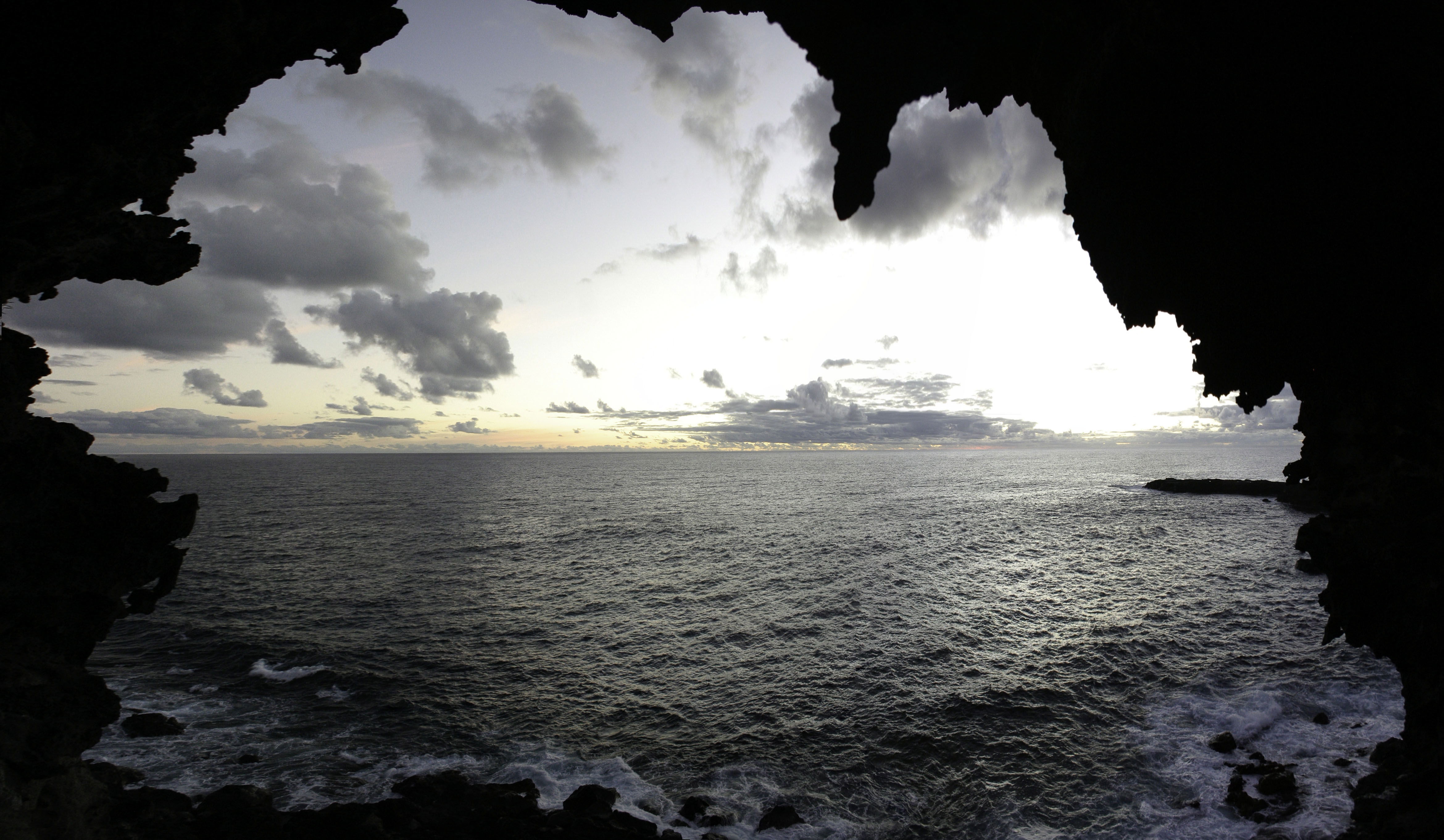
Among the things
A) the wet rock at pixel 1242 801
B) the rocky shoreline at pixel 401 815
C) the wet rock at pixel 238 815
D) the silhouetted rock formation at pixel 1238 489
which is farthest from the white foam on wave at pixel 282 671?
the silhouetted rock formation at pixel 1238 489

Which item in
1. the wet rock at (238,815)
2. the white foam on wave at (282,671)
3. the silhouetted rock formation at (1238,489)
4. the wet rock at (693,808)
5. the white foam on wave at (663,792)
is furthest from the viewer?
the silhouetted rock formation at (1238,489)

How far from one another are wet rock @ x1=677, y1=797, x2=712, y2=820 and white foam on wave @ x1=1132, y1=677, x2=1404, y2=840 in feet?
41.3

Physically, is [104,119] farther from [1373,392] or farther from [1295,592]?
[1295,592]

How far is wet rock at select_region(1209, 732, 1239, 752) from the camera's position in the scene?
20.1 m

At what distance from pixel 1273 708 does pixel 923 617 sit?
16160 millimetres

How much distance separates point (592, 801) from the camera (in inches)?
694

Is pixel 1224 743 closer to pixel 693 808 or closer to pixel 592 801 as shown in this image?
pixel 693 808

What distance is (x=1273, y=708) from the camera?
22625 mm

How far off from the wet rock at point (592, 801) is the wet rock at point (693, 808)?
124 centimetres

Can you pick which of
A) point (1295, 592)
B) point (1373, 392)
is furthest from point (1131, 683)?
point (1295, 592)

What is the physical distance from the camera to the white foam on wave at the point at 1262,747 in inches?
645

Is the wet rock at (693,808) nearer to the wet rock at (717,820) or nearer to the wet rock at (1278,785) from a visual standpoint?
the wet rock at (717,820)

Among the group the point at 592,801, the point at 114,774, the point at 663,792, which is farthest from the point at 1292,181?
the point at 114,774

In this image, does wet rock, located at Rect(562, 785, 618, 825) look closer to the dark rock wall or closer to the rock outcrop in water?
the dark rock wall
